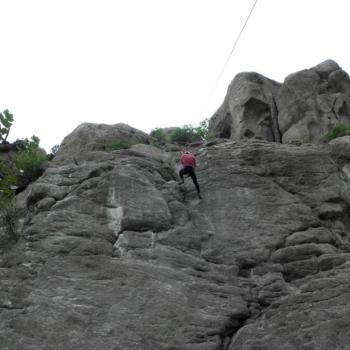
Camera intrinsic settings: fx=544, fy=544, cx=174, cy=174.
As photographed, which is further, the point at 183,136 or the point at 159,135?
the point at 159,135

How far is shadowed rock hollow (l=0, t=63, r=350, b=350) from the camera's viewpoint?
1140 cm

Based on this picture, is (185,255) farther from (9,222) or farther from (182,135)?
(182,135)

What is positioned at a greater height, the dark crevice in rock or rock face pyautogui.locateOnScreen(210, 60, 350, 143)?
rock face pyautogui.locateOnScreen(210, 60, 350, 143)

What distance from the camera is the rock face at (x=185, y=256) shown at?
37.4ft

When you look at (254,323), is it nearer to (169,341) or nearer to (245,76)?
(169,341)

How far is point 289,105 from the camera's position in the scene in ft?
89.0

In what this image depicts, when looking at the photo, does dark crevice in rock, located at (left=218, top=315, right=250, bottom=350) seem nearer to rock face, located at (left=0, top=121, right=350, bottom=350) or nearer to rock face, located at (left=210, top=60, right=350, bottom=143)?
rock face, located at (left=0, top=121, right=350, bottom=350)

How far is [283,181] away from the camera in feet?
57.8

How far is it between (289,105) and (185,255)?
15230 mm

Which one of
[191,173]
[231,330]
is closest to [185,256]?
[231,330]

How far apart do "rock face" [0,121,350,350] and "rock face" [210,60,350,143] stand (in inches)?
272

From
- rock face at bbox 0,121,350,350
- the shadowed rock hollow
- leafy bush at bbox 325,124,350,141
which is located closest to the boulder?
leafy bush at bbox 325,124,350,141

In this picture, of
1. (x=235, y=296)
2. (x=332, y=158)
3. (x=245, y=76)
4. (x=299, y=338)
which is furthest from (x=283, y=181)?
(x=245, y=76)

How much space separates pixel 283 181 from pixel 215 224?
10.6 ft
